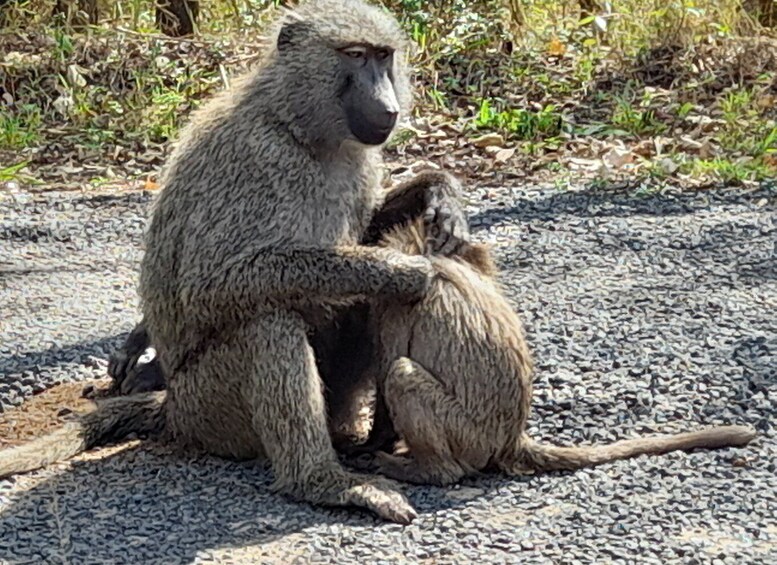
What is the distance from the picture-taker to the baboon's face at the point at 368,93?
4605mm

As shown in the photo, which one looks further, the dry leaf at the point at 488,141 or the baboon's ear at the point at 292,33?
the dry leaf at the point at 488,141

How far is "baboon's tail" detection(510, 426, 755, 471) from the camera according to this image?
14.6ft

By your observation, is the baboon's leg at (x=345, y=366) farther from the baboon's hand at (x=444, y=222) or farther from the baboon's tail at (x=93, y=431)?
the baboon's tail at (x=93, y=431)

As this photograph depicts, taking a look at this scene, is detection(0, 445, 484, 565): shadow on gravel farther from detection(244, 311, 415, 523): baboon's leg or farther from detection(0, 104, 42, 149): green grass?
detection(0, 104, 42, 149): green grass

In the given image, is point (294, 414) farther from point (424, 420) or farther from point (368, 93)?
point (368, 93)

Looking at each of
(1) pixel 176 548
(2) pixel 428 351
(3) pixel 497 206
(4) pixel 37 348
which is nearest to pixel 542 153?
(3) pixel 497 206

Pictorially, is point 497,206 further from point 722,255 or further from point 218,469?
point 218,469

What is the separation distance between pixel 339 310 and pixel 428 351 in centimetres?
44

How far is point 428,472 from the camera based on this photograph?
173 inches

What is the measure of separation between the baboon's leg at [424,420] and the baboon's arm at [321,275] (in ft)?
0.85

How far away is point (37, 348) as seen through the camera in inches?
235

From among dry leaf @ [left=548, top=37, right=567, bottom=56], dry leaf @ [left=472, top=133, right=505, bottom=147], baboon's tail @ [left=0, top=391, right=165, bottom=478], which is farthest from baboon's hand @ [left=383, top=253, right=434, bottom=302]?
dry leaf @ [left=548, top=37, right=567, bottom=56]

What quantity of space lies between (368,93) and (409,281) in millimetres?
693

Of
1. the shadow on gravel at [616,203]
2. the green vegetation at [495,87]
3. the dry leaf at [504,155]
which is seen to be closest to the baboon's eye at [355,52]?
the shadow on gravel at [616,203]
